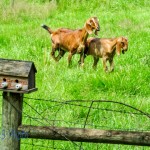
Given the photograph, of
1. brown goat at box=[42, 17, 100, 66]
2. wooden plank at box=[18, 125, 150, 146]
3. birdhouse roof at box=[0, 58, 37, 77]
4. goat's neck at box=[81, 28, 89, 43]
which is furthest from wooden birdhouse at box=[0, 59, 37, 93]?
goat's neck at box=[81, 28, 89, 43]

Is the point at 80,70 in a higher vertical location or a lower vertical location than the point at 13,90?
lower

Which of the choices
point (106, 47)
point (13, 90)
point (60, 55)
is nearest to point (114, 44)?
point (106, 47)

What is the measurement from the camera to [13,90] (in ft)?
12.3

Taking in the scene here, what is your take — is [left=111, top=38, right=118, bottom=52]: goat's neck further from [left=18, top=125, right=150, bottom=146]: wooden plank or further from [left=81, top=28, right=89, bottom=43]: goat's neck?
[left=18, top=125, right=150, bottom=146]: wooden plank

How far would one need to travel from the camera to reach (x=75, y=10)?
1834 centimetres

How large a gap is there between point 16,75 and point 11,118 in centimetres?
36

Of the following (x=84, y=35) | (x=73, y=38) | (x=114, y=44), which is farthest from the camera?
(x=73, y=38)

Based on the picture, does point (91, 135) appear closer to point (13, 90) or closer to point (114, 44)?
point (13, 90)

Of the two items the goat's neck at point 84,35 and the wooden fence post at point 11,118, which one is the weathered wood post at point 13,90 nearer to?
the wooden fence post at point 11,118

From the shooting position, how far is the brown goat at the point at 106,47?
30.4ft

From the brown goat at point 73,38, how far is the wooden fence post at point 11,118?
19.6 feet

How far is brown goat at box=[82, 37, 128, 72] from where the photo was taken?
9.27 m

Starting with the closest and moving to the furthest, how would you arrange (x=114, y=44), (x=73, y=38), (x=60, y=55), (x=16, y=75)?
(x=16, y=75) → (x=114, y=44) → (x=73, y=38) → (x=60, y=55)

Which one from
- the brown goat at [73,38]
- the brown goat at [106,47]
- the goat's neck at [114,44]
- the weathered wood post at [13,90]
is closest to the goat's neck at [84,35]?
the brown goat at [73,38]
